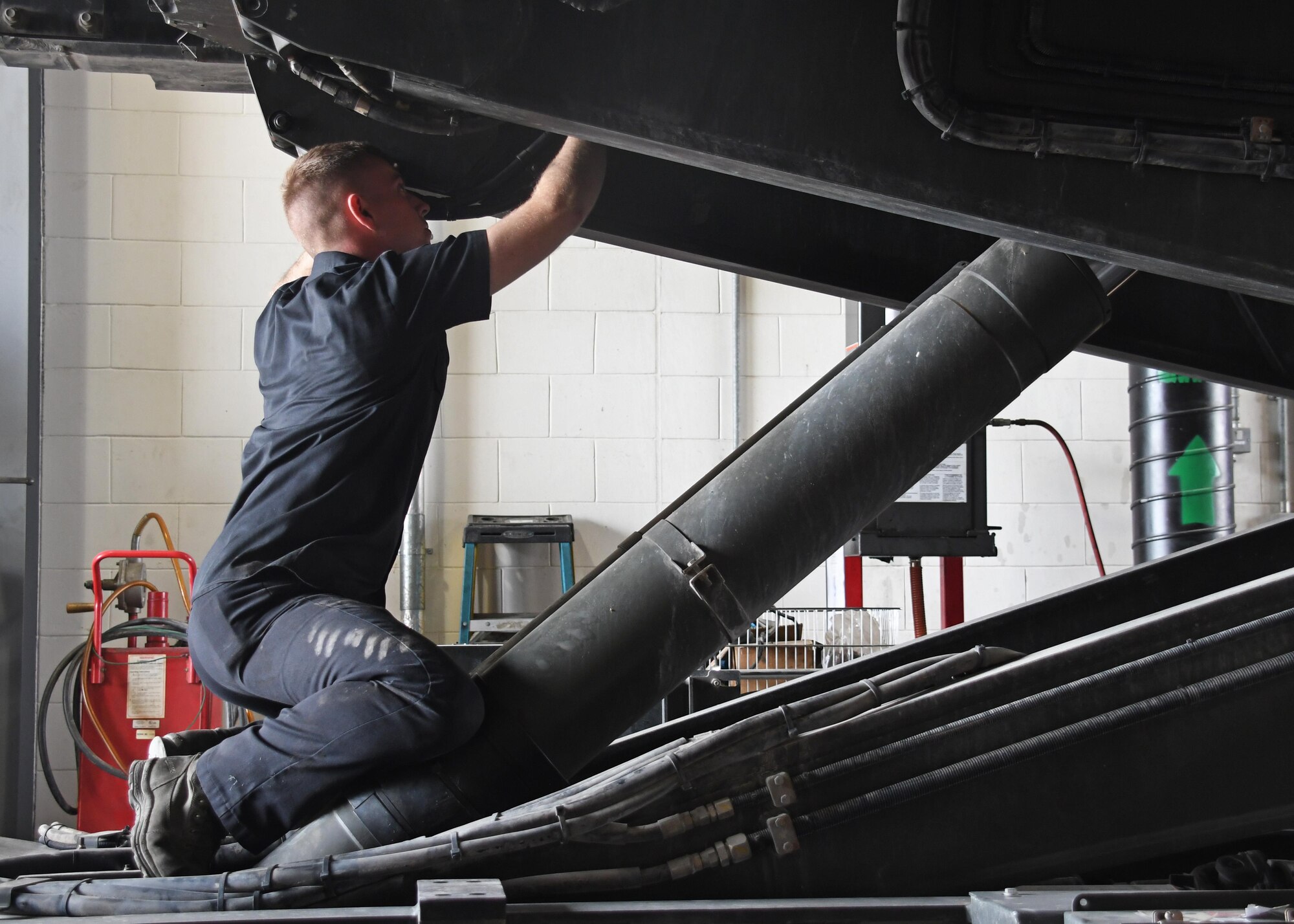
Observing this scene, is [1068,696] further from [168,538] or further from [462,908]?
[168,538]

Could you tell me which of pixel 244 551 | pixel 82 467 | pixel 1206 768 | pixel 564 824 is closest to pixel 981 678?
pixel 1206 768

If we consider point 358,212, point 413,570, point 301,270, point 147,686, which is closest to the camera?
point 358,212

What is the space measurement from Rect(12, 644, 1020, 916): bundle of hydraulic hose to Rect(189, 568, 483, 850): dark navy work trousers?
0.11 meters

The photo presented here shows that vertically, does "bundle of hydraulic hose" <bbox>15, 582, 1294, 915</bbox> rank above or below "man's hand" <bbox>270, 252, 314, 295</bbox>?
below

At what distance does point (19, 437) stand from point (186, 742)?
3.79 m

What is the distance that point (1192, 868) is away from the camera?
5.13 feet

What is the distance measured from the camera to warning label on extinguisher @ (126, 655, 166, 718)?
15.1ft

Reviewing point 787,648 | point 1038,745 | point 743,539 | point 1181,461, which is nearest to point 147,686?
point 787,648

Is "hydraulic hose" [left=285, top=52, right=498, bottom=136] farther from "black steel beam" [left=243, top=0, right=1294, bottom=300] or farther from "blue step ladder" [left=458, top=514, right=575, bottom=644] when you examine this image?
"blue step ladder" [left=458, top=514, right=575, bottom=644]

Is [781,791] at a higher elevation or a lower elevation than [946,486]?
lower

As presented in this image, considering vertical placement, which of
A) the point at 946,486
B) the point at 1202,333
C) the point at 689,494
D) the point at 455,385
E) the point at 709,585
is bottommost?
the point at 709,585

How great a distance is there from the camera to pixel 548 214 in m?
1.65

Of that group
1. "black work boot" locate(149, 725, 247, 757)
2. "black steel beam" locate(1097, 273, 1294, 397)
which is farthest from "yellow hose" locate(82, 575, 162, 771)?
"black steel beam" locate(1097, 273, 1294, 397)

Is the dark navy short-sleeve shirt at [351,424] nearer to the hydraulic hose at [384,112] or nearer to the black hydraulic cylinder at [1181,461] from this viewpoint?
the hydraulic hose at [384,112]
